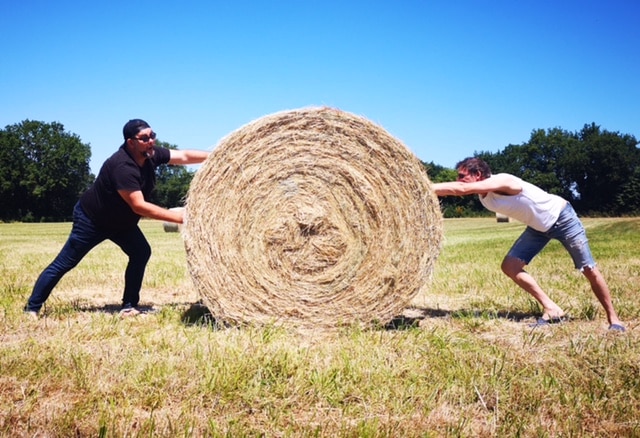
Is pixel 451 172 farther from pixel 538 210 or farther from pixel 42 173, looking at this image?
pixel 538 210

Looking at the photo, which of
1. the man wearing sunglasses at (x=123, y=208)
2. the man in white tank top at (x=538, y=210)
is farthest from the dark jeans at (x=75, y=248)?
the man in white tank top at (x=538, y=210)

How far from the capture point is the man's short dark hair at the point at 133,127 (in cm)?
483

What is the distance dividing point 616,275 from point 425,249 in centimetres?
422

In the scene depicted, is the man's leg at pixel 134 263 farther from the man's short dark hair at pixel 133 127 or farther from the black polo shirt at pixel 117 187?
the man's short dark hair at pixel 133 127

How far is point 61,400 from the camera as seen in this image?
9.84 feet

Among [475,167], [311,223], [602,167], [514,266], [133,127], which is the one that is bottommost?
[514,266]

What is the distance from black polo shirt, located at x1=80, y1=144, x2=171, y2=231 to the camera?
15.6 feet

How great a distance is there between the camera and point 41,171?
196 feet

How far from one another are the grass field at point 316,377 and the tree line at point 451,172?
50808mm

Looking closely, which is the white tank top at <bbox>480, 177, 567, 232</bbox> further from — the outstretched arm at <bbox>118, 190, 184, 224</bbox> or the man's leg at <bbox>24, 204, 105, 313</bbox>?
the man's leg at <bbox>24, 204, 105, 313</bbox>

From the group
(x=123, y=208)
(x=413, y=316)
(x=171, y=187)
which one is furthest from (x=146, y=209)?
(x=171, y=187)

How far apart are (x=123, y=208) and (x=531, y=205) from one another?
3805 mm

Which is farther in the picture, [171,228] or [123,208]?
[171,228]

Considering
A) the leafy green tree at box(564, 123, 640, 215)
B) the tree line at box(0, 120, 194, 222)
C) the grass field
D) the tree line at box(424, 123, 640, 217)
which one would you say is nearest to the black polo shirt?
the grass field
